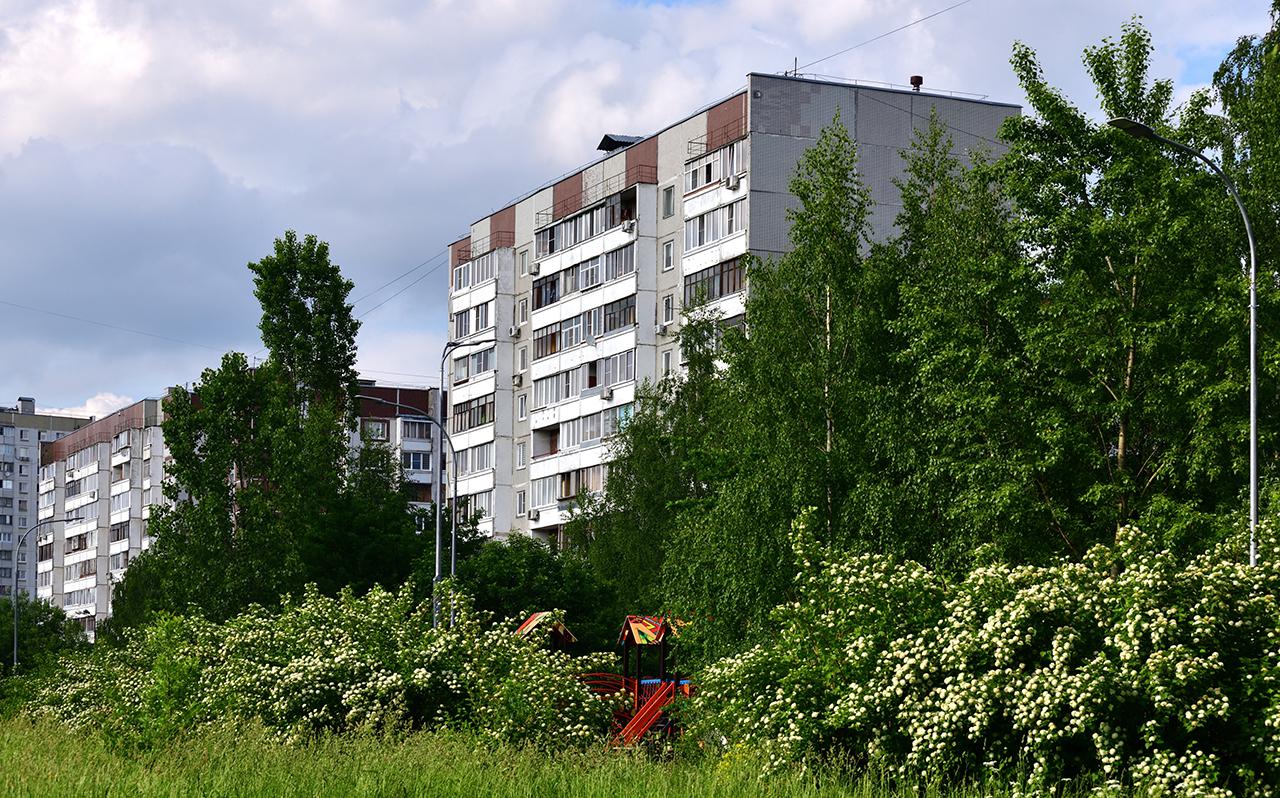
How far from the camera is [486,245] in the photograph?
79.4 metres

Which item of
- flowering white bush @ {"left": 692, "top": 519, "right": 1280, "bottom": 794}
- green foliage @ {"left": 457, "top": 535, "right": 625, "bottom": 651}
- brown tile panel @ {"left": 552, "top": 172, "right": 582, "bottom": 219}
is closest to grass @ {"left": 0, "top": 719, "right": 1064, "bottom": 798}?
flowering white bush @ {"left": 692, "top": 519, "right": 1280, "bottom": 794}

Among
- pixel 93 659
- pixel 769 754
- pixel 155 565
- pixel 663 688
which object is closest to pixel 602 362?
pixel 155 565

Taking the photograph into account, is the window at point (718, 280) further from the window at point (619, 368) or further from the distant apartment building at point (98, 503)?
the distant apartment building at point (98, 503)

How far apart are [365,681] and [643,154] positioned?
43.2m

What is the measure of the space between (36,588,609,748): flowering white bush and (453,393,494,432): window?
46194mm

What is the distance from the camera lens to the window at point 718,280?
60.3 m

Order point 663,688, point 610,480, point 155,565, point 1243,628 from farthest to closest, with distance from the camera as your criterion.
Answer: point 610,480 < point 155,565 < point 663,688 < point 1243,628

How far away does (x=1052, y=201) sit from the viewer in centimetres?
3070

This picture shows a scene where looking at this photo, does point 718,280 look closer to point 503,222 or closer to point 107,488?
point 503,222

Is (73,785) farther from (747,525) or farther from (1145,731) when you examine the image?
(747,525)

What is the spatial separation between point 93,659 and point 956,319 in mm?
22110

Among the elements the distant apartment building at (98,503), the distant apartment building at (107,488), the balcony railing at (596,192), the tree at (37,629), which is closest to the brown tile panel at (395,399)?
the distant apartment building at (107,488)

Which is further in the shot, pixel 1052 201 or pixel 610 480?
pixel 610 480

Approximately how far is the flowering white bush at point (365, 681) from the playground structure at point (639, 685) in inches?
44.8
